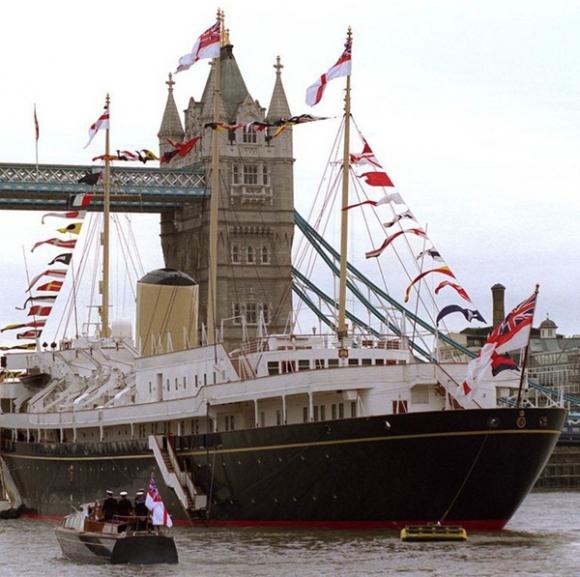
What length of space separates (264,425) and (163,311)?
49.5 feet

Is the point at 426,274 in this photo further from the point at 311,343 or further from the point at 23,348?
the point at 23,348

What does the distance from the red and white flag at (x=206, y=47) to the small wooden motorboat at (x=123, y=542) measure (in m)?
22.3

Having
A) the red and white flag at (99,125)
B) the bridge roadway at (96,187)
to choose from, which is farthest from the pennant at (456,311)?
the bridge roadway at (96,187)

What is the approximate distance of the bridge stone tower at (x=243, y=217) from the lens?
144m

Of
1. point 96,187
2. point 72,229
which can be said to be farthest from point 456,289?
point 96,187

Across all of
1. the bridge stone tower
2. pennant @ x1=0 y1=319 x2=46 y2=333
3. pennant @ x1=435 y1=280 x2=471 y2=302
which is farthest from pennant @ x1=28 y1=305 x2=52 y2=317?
the bridge stone tower

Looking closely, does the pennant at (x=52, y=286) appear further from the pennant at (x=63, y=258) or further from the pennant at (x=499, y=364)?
the pennant at (x=499, y=364)

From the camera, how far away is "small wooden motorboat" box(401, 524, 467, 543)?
5466 centimetres

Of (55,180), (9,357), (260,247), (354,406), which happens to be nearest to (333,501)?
(354,406)

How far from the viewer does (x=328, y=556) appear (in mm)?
51969

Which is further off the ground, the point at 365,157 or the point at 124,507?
the point at 365,157

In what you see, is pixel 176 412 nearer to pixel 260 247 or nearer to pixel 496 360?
pixel 496 360

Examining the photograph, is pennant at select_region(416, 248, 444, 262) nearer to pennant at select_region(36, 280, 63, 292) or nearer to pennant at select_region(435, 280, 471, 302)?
pennant at select_region(435, 280, 471, 302)

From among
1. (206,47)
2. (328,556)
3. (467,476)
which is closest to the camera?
(328,556)
